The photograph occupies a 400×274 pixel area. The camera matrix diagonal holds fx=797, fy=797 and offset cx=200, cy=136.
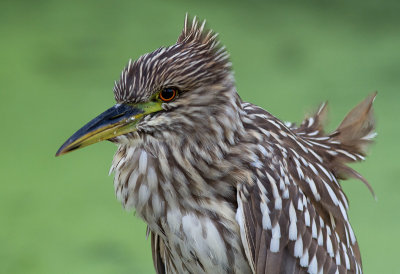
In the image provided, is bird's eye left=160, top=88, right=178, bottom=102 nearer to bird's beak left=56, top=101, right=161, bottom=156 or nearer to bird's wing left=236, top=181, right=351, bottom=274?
bird's beak left=56, top=101, right=161, bottom=156

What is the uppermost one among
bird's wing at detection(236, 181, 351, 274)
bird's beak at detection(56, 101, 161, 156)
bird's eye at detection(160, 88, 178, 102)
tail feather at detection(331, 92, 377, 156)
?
bird's eye at detection(160, 88, 178, 102)

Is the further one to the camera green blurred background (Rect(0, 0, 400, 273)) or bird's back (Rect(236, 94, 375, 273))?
green blurred background (Rect(0, 0, 400, 273))

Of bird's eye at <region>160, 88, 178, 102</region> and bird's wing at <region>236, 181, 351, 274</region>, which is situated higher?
bird's eye at <region>160, 88, 178, 102</region>

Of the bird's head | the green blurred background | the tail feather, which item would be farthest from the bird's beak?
the green blurred background

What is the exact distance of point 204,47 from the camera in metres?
1.69

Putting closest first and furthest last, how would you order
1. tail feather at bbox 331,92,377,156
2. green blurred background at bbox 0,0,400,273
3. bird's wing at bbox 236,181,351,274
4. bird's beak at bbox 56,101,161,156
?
1. bird's beak at bbox 56,101,161,156
2. bird's wing at bbox 236,181,351,274
3. tail feather at bbox 331,92,377,156
4. green blurred background at bbox 0,0,400,273

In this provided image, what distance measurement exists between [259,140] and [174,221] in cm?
26

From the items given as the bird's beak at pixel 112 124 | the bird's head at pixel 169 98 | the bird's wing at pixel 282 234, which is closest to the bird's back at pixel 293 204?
the bird's wing at pixel 282 234

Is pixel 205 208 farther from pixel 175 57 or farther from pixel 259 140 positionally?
pixel 175 57

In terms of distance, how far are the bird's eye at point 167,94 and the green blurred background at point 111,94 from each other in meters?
1.37

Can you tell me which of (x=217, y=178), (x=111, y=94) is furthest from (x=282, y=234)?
(x=111, y=94)

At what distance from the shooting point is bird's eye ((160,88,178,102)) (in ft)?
5.30

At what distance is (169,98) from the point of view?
1620mm

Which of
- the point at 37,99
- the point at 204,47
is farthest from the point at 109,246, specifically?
the point at 204,47
